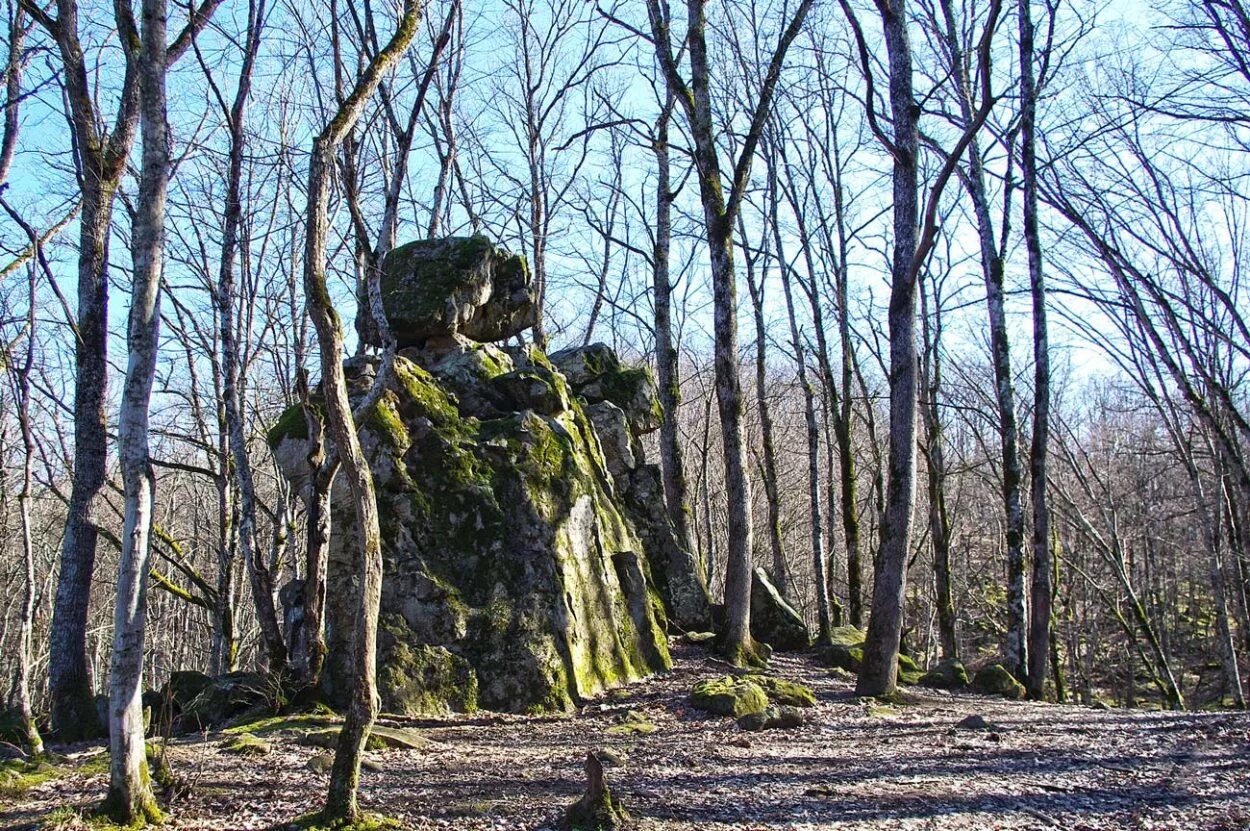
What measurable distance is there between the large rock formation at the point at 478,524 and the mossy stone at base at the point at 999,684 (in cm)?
415

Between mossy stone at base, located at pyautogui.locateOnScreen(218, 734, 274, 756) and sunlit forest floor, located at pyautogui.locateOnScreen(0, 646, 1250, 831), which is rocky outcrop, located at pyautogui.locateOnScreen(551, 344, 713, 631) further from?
mossy stone at base, located at pyautogui.locateOnScreen(218, 734, 274, 756)

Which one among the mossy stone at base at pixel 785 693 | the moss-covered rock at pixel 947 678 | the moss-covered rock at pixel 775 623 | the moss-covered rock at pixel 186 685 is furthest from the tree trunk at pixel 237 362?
the moss-covered rock at pixel 947 678

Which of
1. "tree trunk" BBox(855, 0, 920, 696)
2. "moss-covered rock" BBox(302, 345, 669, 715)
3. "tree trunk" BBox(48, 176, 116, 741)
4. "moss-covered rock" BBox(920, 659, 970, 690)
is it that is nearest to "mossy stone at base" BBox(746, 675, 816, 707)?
"tree trunk" BBox(855, 0, 920, 696)

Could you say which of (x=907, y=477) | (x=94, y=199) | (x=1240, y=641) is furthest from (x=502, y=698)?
(x=1240, y=641)

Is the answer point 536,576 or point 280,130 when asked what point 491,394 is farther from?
point 280,130

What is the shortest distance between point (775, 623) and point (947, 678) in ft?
8.23

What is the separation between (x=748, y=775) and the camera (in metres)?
5.28

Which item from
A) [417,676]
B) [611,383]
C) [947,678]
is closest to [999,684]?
[947,678]

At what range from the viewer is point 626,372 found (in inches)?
514

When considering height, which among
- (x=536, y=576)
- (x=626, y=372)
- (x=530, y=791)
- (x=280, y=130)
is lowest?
(x=530, y=791)

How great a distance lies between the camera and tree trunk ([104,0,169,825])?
4.07 m

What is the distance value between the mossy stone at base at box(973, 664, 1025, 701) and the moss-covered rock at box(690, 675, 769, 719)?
3.83 m

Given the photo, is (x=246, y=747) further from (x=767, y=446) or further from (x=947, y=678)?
(x=767, y=446)

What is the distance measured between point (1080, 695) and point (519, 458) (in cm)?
2146
